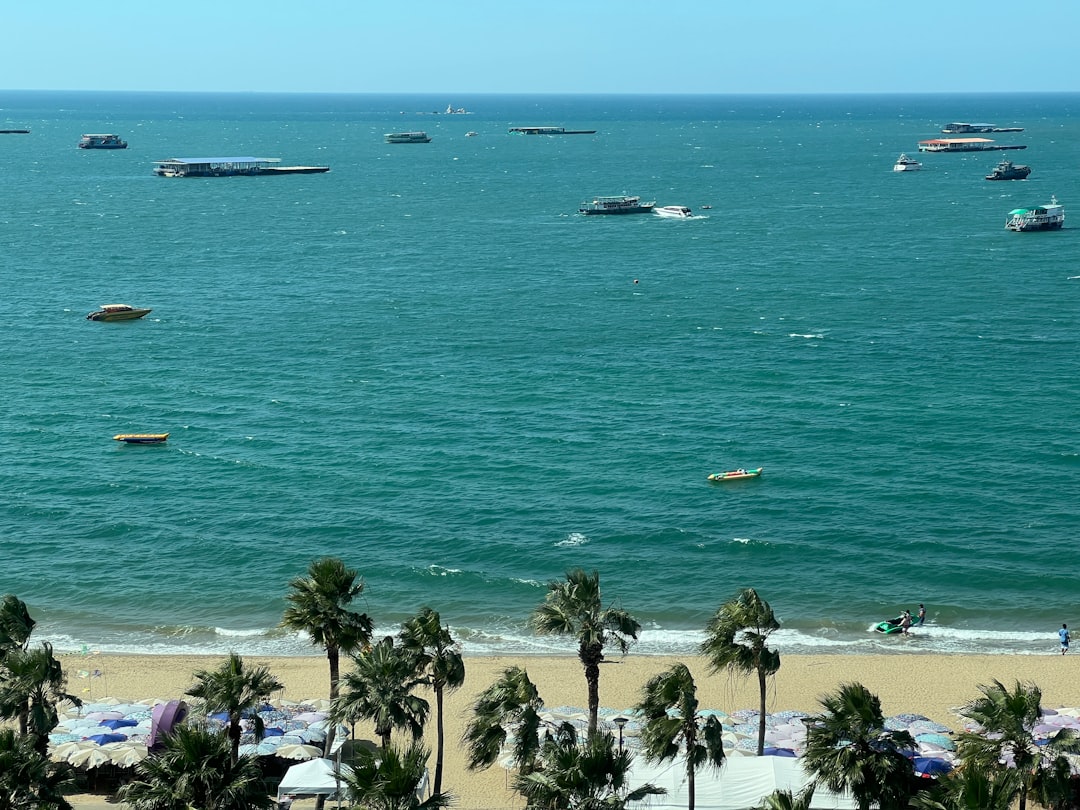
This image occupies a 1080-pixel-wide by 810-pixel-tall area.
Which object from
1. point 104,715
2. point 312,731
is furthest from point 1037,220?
point 104,715

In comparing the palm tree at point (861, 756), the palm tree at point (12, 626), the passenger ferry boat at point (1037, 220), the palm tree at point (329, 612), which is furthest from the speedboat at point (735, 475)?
the passenger ferry boat at point (1037, 220)

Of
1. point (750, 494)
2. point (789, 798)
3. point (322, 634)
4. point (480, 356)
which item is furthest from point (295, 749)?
point (480, 356)

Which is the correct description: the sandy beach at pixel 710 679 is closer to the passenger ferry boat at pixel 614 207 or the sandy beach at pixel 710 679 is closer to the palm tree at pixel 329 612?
the palm tree at pixel 329 612

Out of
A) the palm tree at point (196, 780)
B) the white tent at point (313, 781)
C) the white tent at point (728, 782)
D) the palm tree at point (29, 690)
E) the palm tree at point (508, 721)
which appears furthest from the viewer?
the white tent at point (313, 781)

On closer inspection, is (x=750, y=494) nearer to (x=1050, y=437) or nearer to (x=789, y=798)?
(x=1050, y=437)

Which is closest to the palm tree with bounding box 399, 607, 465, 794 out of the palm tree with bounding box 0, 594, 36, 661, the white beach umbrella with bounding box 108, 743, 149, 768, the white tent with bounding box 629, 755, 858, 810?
the white tent with bounding box 629, 755, 858, 810

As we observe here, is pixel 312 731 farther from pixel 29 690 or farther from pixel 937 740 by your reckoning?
pixel 937 740
